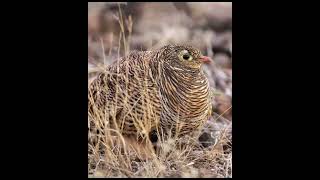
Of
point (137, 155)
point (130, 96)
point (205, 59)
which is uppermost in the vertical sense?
point (205, 59)

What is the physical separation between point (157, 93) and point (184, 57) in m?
0.31

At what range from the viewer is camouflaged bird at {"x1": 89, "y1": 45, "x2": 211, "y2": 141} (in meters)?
3.27

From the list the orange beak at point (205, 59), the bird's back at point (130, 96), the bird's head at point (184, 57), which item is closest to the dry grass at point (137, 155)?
the bird's back at point (130, 96)

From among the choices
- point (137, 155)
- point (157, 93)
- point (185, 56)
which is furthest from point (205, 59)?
point (137, 155)

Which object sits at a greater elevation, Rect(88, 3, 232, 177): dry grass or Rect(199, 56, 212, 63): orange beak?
Rect(199, 56, 212, 63): orange beak

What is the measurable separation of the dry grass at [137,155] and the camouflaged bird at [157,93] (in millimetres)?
22

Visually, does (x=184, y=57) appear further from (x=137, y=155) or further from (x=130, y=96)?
(x=137, y=155)

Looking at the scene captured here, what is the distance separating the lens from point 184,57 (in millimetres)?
3354

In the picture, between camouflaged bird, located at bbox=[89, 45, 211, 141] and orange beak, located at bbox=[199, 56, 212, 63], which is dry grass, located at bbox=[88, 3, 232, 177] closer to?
camouflaged bird, located at bbox=[89, 45, 211, 141]

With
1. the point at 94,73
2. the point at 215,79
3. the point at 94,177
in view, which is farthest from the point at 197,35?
the point at 94,177

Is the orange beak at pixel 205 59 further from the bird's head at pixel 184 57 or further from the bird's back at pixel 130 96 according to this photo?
the bird's back at pixel 130 96

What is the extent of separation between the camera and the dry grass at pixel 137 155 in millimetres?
3232

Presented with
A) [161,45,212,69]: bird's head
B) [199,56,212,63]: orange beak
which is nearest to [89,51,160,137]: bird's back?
[161,45,212,69]: bird's head

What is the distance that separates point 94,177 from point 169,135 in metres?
0.56
